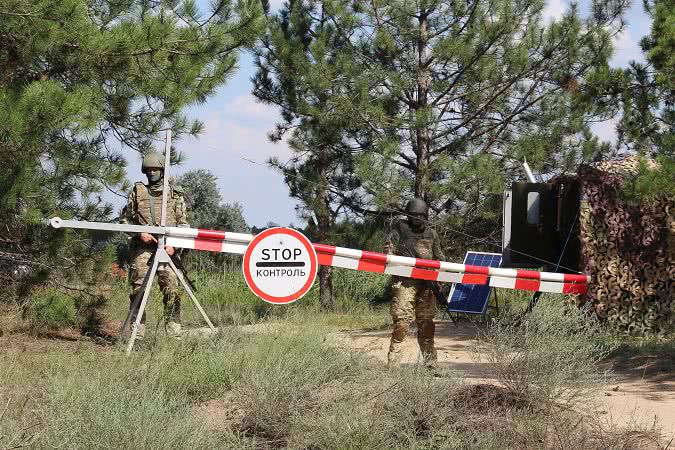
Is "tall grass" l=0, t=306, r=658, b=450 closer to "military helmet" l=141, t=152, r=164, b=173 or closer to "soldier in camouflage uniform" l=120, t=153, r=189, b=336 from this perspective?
"soldier in camouflage uniform" l=120, t=153, r=189, b=336

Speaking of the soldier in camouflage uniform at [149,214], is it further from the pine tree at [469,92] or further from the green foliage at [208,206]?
the green foliage at [208,206]

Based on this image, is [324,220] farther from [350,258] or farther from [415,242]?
[350,258]

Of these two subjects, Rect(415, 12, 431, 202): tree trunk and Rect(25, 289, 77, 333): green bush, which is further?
Rect(415, 12, 431, 202): tree trunk

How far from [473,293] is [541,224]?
88.6 inches

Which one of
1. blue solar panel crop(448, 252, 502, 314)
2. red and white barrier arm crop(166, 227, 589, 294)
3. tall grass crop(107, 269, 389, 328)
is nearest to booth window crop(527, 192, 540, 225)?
blue solar panel crop(448, 252, 502, 314)

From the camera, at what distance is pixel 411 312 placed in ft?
31.2

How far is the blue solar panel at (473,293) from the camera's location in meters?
15.5

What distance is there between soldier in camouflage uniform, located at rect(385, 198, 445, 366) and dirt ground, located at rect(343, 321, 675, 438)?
0.28 m

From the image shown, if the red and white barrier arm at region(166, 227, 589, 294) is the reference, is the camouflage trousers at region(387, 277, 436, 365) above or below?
below

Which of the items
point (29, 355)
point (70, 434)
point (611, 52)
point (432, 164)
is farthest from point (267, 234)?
point (611, 52)

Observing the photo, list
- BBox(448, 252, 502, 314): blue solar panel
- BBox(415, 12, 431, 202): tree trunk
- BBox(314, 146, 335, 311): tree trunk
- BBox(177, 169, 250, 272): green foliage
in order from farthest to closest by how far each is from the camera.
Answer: BBox(177, 169, 250, 272): green foliage < BBox(314, 146, 335, 311): tree trunk < BBox(415, 12, 431, 202): tree trunk < BBox(448, 252, 502, 314): blue solar panel

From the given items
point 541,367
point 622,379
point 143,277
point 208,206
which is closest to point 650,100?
point 622,379

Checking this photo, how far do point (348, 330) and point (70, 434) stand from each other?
9163 mm

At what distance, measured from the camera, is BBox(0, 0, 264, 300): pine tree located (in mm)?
9273
